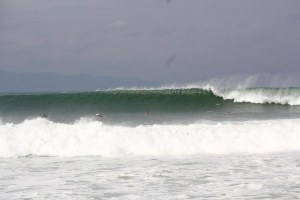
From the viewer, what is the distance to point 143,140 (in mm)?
14836

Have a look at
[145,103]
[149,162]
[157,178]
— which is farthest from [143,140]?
[145,103]

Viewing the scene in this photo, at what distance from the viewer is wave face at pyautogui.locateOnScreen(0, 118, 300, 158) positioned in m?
14.2

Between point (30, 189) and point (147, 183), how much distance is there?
2304mm

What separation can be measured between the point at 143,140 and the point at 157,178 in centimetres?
505

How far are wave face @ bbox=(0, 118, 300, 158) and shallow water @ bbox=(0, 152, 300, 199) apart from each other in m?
1.25

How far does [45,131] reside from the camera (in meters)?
16.0

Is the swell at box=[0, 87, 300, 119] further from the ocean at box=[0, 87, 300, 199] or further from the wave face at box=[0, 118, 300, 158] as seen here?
the ocean at box=[0, 87, 300, 199]

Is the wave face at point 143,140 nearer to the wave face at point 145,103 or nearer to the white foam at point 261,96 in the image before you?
the wave face at point 145,103

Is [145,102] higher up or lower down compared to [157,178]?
higher up

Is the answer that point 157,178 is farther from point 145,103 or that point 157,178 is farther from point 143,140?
point 145,103

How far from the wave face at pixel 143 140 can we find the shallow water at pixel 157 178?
1249 millimetres

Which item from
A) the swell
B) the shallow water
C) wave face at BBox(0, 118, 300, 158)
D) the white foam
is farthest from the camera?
the white foam

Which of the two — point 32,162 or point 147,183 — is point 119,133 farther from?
point 147,183


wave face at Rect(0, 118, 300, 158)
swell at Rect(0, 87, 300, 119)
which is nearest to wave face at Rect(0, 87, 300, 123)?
swell at Rect(0, 87, 300, 119)
